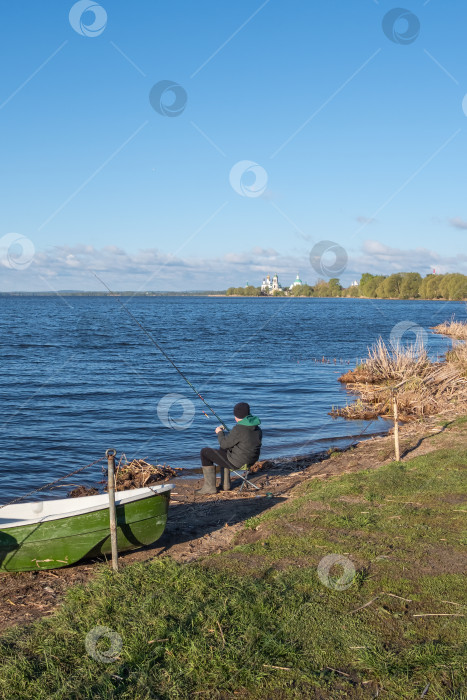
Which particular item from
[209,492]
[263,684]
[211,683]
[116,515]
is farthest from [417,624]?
[209,492]

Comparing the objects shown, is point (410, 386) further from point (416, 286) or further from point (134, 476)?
point (416, 286)

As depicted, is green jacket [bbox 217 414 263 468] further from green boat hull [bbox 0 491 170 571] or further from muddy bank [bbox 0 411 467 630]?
green boat hull [bbox 0 491 170 571]

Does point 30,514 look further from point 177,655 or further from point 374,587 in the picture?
point 374,587

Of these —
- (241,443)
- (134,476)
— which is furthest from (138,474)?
(241,443)

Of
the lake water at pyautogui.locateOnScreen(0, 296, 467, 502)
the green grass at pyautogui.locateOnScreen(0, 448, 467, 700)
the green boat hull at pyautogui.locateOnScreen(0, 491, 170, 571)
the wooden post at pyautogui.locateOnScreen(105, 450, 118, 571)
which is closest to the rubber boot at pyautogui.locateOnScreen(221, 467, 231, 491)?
the lake water at pyautogui.locateOnScreen(0, 296, 467, 502)

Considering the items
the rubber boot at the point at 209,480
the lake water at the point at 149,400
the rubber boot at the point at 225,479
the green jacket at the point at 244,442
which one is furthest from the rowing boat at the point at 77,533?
the lake water at the point at 149,400

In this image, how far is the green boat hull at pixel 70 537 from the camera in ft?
22.7

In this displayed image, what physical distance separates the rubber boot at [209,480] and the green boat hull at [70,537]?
3.18 m

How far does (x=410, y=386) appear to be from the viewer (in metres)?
18.6

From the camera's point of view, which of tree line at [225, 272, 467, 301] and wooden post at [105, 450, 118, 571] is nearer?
wooden post at [105, 450, 118, 571]

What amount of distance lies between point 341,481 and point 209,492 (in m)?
2.31

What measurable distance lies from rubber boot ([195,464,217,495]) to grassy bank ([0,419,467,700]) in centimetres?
289

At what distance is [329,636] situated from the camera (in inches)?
191

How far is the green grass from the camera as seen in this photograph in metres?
4.29
